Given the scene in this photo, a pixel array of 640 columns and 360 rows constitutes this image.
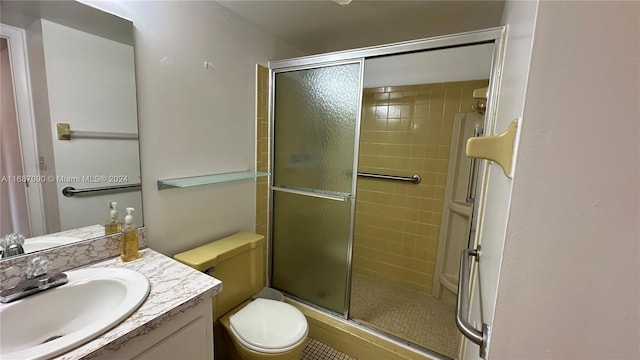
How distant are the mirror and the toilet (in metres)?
0.50

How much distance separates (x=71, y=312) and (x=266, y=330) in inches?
31.6

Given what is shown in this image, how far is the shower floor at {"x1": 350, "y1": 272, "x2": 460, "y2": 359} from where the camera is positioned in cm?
179

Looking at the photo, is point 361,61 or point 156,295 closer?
point 156,295

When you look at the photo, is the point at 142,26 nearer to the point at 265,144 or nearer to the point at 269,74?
the point at 269,74

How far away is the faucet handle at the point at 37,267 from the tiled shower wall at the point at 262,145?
1169mm

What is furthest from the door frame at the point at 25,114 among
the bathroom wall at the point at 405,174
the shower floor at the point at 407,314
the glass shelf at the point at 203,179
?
the bathroom wall at the point at 405,174

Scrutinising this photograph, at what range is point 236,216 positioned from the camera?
6.08ft

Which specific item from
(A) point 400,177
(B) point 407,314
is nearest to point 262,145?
(A) point 400,177

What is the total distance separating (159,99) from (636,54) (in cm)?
160

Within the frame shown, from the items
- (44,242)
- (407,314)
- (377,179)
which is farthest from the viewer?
(377,179)

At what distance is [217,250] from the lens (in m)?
1.52

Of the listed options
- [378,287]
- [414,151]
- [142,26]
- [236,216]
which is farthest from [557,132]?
[378,287]

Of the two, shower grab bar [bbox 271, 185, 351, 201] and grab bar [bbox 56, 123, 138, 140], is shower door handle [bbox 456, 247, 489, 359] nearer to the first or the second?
shower grab bar [bbox 271, 185, 351, 201]

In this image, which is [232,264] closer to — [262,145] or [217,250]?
[217,250]
